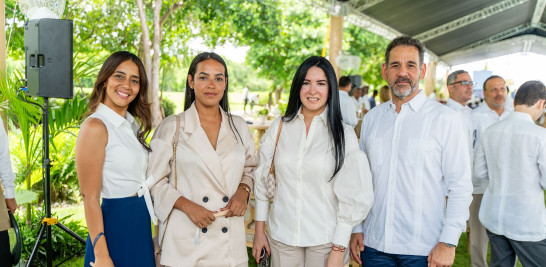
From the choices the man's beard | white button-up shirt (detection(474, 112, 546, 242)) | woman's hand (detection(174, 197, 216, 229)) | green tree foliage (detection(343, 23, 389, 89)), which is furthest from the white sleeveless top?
green tree foliage (detection(343, 23, 389, 89))

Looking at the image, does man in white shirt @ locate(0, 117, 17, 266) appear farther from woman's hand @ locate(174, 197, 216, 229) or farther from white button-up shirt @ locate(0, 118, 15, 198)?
woman's hand @ locate(174, 197, 216, 229)

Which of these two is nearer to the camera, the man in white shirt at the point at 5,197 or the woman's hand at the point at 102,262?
the woman's hand at the point at 102,262

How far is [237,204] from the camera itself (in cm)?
201

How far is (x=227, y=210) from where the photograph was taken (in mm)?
2002

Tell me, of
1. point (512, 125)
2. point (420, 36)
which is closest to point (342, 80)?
point (512, 125)

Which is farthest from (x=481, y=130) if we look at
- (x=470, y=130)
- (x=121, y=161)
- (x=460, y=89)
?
(x=121, y=161)

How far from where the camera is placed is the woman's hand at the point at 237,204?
2004 millimetres

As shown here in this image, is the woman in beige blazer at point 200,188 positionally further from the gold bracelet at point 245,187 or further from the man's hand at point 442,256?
the man's hand at point 442,256

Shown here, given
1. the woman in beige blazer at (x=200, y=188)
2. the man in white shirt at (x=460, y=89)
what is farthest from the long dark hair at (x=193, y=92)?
the man in white shirt at (x=460, y=89)

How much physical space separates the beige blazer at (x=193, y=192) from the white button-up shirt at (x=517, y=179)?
194 centimetres

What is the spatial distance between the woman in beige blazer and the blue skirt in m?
0.09

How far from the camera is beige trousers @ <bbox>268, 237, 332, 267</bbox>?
198 centimetres

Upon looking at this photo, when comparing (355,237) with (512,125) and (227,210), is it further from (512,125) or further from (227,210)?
(512,125)

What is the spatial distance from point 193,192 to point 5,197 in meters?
1.57
